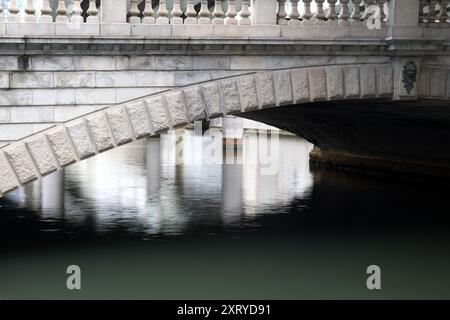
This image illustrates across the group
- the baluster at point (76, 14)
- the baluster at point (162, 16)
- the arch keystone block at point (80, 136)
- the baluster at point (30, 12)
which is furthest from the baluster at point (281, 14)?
the baluster at point (30, 12)

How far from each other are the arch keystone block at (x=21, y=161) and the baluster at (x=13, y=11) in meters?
1.78

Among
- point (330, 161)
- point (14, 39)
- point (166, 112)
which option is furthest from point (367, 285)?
point (330, 161)

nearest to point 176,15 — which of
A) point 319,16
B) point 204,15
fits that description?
point 204,15

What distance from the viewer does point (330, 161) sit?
2900cm

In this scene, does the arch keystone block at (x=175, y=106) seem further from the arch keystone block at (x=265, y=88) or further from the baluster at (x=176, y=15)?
the arch keystone block at (x=265, y=88)

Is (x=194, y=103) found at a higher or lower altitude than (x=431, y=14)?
lower

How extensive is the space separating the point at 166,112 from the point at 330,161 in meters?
18.2

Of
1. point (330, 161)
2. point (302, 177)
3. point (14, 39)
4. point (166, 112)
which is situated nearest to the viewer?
point (14, 39)

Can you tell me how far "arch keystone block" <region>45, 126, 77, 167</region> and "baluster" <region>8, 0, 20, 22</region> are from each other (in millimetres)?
1684

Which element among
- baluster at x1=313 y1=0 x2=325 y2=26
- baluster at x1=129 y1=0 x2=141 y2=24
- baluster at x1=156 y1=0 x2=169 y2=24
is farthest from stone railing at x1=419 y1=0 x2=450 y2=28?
baluster at x1=129 y1=0 x2=141 y2=24

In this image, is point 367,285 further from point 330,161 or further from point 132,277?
point 330,161

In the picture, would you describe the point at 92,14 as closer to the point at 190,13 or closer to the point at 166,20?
the point at 166,20

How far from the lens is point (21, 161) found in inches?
427

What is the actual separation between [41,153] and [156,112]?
179cm
